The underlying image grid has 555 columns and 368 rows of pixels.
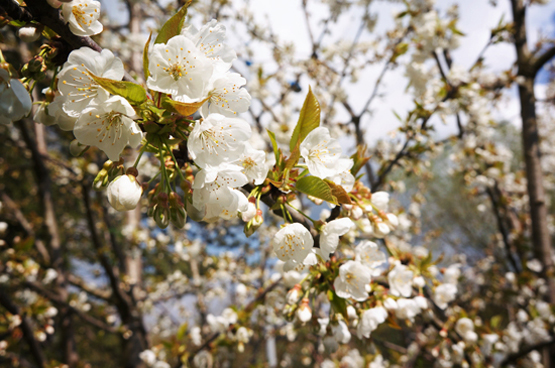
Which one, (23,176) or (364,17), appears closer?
(364,17)

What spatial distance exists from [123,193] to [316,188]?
16.4 inches

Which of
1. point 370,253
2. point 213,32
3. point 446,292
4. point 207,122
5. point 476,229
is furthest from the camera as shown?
point 476,229

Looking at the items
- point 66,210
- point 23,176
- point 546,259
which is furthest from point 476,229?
point 23,176

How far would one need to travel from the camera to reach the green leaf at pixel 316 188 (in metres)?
0.66

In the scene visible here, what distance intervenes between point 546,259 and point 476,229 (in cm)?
1013

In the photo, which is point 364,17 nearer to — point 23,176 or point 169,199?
point 169,199

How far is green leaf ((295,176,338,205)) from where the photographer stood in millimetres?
656

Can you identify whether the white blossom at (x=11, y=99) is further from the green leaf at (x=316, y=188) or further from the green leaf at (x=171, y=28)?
the green leaf at (x=316, y=188)

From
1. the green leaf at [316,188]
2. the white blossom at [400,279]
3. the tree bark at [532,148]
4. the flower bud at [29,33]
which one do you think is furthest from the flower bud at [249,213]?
the tree bark at [532,148]

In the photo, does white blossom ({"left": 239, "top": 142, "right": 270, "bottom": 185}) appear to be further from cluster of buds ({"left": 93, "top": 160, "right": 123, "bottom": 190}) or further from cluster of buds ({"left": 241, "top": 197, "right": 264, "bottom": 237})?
cluster of buds ({"left": 93, "top": 160, "right": 123, "bottom": 190})

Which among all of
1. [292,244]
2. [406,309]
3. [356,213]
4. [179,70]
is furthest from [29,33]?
[406,309]

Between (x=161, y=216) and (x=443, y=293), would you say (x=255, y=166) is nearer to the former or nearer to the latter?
(x=161, y=216)

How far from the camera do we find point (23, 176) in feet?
17.7

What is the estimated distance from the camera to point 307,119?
0.73m
